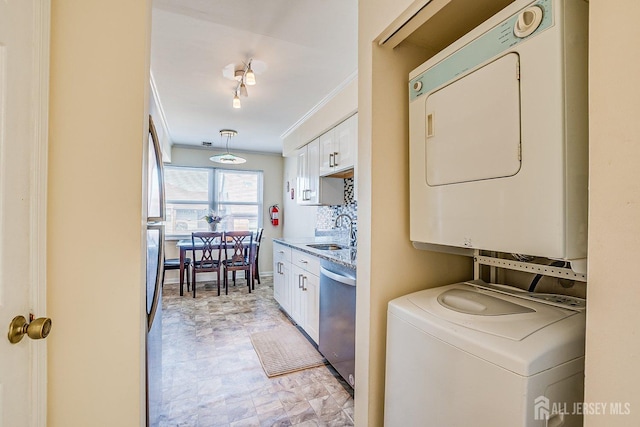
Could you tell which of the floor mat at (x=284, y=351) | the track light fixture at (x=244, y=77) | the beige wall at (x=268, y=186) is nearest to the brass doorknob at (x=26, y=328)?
the floor mat at (x=284, y=351)

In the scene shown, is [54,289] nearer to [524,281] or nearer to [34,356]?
[34,356]

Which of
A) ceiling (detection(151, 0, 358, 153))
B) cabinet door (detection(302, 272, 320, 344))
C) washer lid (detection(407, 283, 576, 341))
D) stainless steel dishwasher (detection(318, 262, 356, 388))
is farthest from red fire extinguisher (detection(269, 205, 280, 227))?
washer lid (detection(407, 283, 576, 341))

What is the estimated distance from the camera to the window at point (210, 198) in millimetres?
5039

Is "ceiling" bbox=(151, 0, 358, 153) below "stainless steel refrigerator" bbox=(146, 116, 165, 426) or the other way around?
the other way around

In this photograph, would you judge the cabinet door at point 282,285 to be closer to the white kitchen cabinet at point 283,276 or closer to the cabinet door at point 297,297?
the white kitchen cabinet at point 283,276

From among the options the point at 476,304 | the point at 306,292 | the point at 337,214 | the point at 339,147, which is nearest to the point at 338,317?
the point at 306,292

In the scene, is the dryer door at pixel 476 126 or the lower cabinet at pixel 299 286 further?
the lower cabinet at pixel 299 286

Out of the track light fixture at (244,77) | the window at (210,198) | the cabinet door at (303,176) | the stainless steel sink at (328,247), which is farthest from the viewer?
the window at (210,198)

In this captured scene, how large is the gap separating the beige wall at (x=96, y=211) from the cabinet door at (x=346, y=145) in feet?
6.13

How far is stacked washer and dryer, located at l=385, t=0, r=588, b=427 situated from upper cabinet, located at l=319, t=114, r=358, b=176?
1.50m

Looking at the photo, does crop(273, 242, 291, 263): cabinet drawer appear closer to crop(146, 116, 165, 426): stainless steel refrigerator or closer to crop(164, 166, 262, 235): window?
crop(146, 116, 165, 426): stainless steel refrigerator

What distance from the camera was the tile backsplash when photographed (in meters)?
3.45

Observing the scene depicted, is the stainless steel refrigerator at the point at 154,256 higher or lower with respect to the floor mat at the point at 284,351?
higher

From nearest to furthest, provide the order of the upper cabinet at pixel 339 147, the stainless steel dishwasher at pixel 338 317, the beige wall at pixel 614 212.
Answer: the beige wall at pixel 614 212 < the stainless steel dishwasher at pixel 338 317 < the upper cabinet at pixel 339 147
